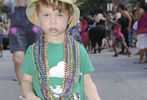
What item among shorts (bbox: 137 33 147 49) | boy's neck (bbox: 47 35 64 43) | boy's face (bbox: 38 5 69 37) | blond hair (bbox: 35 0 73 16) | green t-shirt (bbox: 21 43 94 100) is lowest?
shorts (bbox: 137 33 147 49)

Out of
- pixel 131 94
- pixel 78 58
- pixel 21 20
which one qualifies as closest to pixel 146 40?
pixel 131 94

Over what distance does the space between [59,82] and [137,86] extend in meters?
3.70

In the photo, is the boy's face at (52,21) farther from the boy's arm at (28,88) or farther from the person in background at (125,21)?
the person in background at (125,21)

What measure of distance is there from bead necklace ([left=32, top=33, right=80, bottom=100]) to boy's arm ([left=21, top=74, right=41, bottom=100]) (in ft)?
0.25

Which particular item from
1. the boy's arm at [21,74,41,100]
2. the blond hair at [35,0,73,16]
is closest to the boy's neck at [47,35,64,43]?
the blond hair at [35,0,73,16]

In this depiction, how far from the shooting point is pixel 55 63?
87.9 inches

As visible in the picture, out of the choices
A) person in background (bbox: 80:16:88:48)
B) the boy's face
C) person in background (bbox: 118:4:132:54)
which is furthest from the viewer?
person in background (bbox: 80:16:88:48)

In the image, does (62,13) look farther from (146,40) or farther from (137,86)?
(146,40)

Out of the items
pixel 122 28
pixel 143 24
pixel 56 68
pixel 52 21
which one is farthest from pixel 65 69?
pixel 122 28

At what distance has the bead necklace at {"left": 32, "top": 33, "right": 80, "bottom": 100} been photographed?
224cm

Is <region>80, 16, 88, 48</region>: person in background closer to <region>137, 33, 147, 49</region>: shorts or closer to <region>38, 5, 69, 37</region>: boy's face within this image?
<region>137, 33, 147, 49</region>: shorts

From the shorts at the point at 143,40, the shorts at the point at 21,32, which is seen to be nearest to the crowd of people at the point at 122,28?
the shorts at the point at 143,40

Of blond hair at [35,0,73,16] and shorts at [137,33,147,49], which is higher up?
blond hair at [35,0,73,16]

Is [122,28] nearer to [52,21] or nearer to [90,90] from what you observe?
[90,90]
